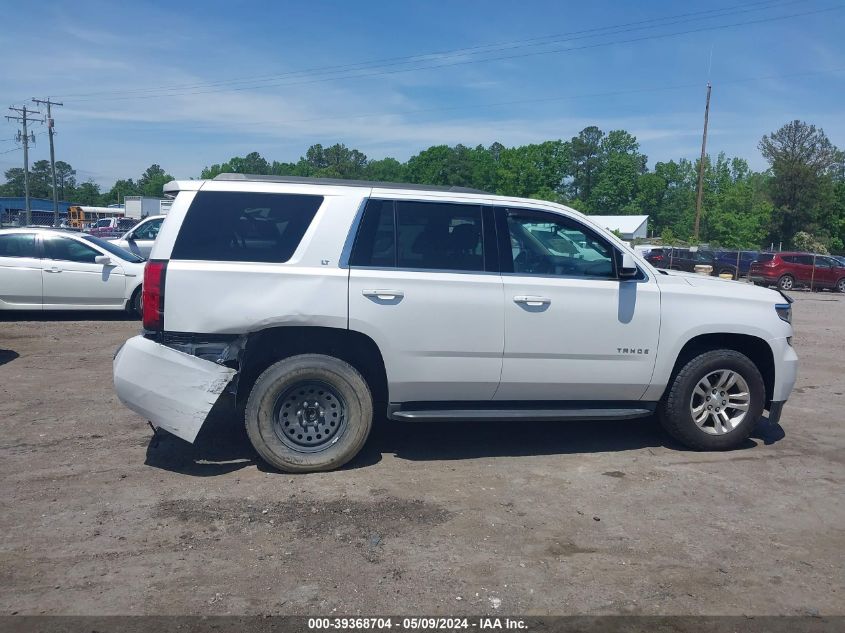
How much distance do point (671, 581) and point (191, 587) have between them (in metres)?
2.59

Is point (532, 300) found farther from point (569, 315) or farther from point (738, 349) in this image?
point (738, 349)

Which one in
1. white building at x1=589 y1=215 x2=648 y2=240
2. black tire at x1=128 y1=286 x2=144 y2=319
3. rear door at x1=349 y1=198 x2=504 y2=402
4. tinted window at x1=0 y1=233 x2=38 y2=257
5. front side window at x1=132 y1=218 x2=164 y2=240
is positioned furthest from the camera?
white building at x1=589 y1=215 x2=648 y2=240

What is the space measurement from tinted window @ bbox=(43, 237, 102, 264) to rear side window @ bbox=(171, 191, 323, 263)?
8482mm

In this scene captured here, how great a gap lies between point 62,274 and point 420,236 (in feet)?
30.5

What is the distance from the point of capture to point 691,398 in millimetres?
6105

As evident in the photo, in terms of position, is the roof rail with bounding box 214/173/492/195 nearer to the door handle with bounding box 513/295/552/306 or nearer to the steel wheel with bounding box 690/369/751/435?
the door handle with bounding box 513/295/552/306

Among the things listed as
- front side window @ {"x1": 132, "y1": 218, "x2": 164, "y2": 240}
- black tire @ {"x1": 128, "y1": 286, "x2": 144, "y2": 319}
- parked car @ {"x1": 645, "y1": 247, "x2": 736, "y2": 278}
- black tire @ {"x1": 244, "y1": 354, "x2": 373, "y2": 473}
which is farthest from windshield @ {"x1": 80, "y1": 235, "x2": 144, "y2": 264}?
parked car @ {"x1": 645, "y1": 247, "x2": 736, "y2": 278}

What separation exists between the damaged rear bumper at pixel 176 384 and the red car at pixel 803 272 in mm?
29479

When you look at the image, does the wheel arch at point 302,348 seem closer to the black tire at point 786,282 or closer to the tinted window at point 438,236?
the tinted window at point 438,236

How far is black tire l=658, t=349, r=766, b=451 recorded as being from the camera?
239 inches

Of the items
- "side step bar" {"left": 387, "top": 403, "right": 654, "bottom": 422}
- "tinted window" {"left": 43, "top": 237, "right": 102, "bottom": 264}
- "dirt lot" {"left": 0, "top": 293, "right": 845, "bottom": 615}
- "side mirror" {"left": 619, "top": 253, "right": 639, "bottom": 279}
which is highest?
"side mirror" {"left": 619, "top": 253, "right": 639, "bottom": 279}

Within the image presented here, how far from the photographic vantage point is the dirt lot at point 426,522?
385cm

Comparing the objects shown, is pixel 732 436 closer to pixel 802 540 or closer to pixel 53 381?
pixel 802 540

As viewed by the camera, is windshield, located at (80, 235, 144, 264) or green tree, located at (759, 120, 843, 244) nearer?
windshield, located at (80, 235, 144, 264)
